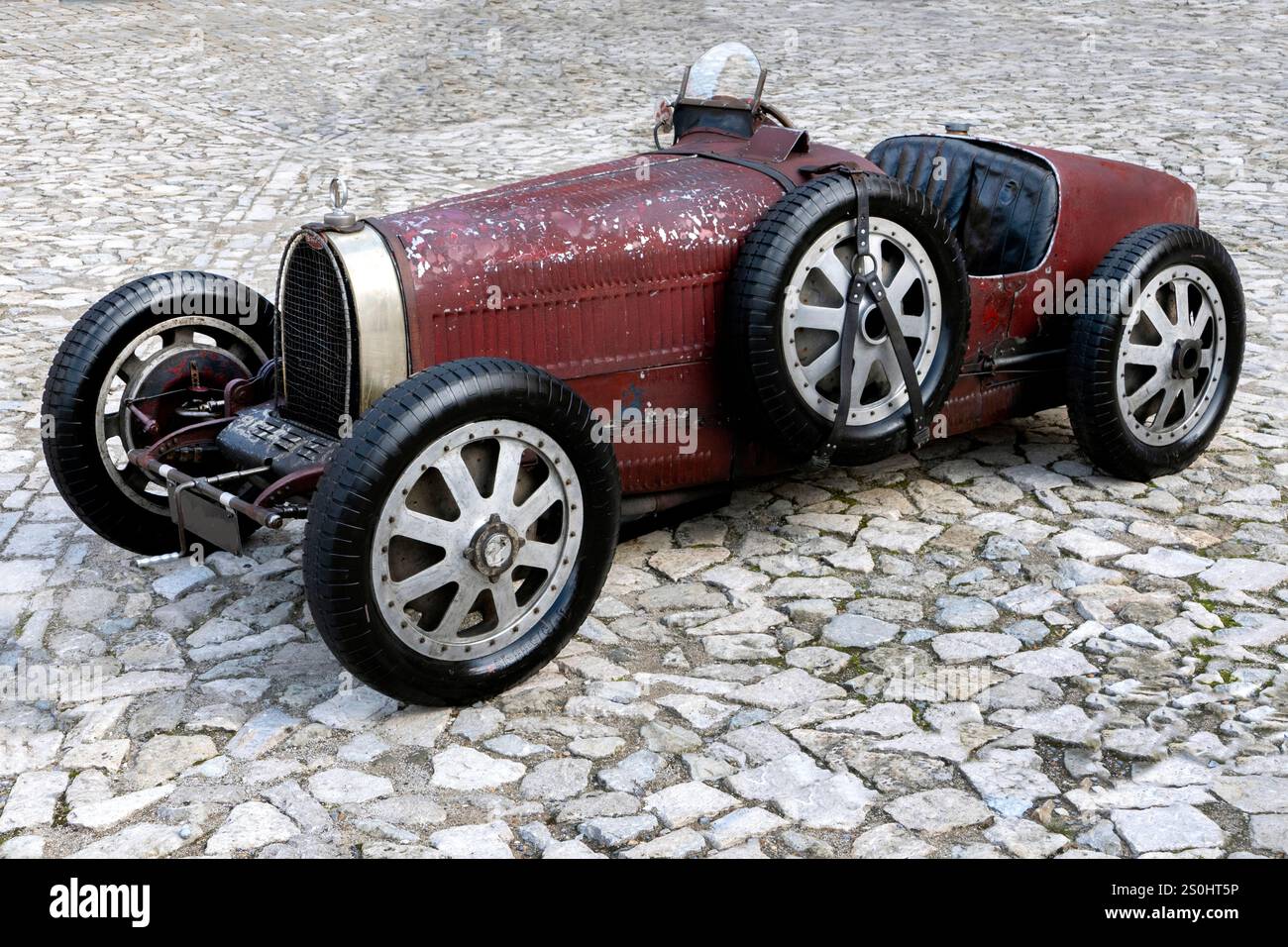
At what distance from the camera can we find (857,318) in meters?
4.91

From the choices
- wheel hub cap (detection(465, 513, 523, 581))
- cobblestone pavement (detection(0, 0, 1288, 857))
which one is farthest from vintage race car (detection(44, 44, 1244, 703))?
cobblestone pavement (detection(0, 0, 1288, 857))

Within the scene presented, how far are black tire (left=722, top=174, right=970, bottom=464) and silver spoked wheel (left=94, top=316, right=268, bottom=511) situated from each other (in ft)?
6.14

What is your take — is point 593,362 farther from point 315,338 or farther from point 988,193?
point 988,193


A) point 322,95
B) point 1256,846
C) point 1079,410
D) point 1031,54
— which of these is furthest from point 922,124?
point 1256,846

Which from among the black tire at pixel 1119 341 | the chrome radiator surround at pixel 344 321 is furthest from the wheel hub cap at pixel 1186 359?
the chrome radiator surround at pixel 344 321

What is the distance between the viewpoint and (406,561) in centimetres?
407

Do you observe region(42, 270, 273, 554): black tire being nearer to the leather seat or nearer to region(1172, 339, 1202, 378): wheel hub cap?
the leather seat

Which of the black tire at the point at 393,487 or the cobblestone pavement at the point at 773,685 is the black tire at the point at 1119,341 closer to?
the cobblestone pavement at the point at 773,685

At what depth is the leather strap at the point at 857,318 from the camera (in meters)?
4.84

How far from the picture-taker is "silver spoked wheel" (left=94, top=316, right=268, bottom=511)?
495 cm

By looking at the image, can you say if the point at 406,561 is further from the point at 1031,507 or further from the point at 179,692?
the point at 1031,507

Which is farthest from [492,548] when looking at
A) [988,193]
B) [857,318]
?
[988,193]

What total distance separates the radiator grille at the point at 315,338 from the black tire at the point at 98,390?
439 millimetres

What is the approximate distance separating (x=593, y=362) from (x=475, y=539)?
0.93 meters
